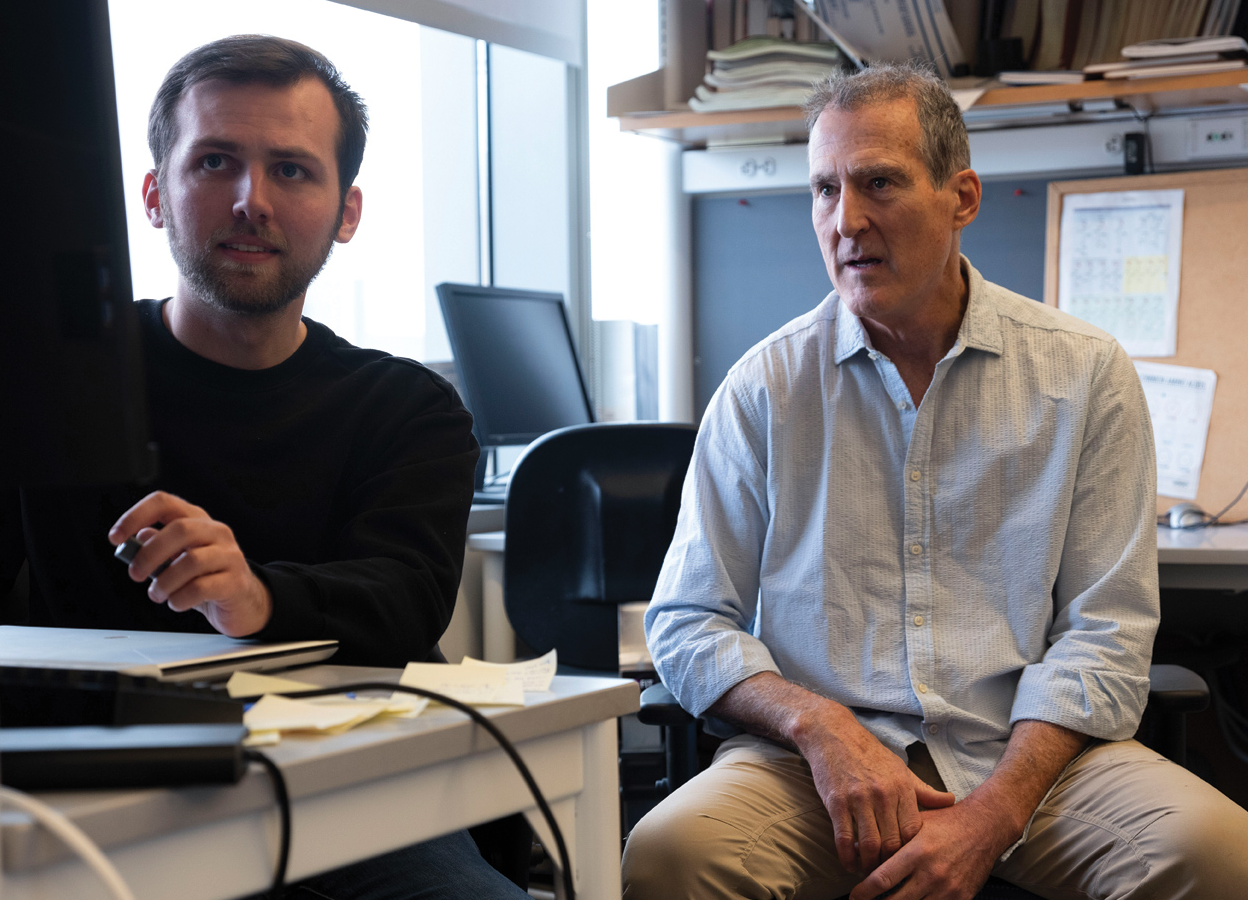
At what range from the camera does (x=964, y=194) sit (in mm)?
1527

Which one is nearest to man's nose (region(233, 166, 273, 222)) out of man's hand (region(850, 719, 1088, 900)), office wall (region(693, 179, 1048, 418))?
man's hand (region(850, 719, 1088, 900))

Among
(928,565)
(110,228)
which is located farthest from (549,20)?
(110,228)

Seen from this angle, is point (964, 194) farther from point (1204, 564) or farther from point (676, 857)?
point (676, 857)

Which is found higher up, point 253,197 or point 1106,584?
point 253,197

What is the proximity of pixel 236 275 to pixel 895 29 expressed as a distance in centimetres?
169

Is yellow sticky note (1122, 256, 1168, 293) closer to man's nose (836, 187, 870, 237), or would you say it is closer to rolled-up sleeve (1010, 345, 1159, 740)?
rolled-up sleeve (1010, 345, 1159, 740)

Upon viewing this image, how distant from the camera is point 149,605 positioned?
113 cm

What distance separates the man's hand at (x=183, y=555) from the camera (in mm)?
789

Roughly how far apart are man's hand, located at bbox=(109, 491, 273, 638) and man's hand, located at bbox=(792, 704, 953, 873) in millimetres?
660

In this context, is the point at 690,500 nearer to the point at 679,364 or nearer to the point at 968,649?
the point at 968,649


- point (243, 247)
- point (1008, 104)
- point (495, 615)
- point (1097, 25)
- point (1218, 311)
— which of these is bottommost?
point (495, 615)

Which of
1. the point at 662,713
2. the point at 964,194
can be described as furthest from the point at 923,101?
the point at 662,713

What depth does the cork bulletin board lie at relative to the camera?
7.36 feet

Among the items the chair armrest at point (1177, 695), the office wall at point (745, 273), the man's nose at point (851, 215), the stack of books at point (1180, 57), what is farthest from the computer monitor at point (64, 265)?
the office wall at point (745, 273)
